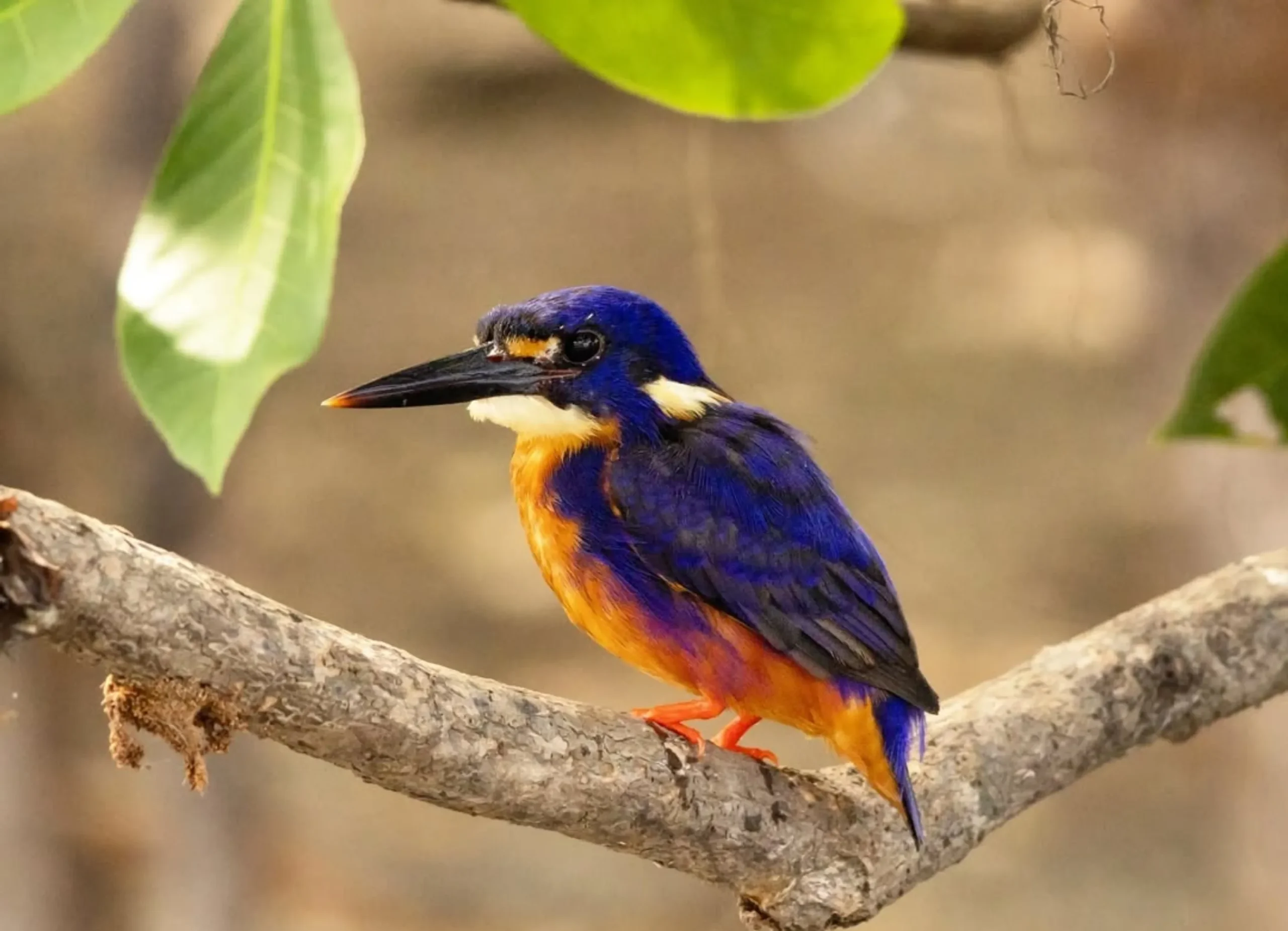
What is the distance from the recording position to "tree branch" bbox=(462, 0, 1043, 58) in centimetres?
139

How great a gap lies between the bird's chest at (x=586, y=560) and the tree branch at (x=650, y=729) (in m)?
0.09

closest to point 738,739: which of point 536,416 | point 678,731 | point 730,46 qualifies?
point 678,731

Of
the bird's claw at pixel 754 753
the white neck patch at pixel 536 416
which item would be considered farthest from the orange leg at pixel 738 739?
the white neck patch at pixel 536 416

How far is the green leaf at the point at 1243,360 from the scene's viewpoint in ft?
1.89

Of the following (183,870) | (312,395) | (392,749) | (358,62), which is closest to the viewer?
(392,749)

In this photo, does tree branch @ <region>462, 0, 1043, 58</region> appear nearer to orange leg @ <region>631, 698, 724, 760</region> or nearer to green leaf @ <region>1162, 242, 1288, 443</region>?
orange leg @ <region>631, 698, 724, 760</region>

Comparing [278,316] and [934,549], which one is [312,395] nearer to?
[934,549]

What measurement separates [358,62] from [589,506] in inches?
96.7

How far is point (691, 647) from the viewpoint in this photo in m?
1.29

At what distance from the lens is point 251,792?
3273mm

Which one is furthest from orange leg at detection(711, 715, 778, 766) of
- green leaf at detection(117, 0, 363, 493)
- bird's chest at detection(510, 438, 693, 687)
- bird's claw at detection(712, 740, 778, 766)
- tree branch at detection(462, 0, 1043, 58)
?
green leaf at detection(117, 0, 363, 493)

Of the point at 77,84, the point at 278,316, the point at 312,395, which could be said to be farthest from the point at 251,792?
the point at 278,316

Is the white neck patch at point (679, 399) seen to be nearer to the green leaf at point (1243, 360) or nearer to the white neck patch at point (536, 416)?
the white neck patch at point (536, 416)

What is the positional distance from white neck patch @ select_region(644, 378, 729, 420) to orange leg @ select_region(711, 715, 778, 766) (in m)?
0.32
